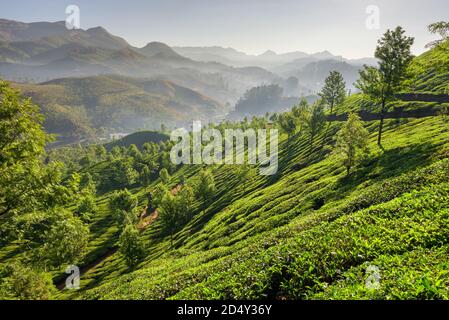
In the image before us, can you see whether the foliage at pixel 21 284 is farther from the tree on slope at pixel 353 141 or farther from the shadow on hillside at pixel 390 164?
the tree on slope at pixel 353 141

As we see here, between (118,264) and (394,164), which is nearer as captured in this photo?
(394,164)

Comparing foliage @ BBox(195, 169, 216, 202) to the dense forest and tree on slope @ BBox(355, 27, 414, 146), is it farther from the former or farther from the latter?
tree on slope @ BBox(355, 27, 414, 146)

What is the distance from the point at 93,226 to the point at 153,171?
244ft

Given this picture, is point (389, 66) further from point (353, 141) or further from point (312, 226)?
point (312, 226)

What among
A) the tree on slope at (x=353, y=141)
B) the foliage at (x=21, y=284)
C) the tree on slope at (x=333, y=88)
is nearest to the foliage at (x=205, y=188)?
the foliage at (x=21, y=284)

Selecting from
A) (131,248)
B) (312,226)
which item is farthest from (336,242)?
(131,248)

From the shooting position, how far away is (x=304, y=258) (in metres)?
16.8

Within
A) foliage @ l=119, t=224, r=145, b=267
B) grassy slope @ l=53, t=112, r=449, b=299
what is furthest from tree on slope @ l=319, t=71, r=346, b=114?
foliage @ l=119, t=224, r=145, b=267

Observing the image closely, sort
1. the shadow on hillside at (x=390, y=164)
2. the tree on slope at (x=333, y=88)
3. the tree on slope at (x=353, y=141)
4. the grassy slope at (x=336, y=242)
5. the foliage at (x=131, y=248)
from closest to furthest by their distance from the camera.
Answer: the grassy slope at (x=336, y=242), the shadow on hillside at (x=390, y=164), the tree on slope at (x=353, y=141), the foliage at (x=131, y=248), the tree on slope at (x=333, y=88)

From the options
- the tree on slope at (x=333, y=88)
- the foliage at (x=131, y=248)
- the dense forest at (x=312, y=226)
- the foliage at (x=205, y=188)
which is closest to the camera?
the dense forest at (x=312, y=226)
